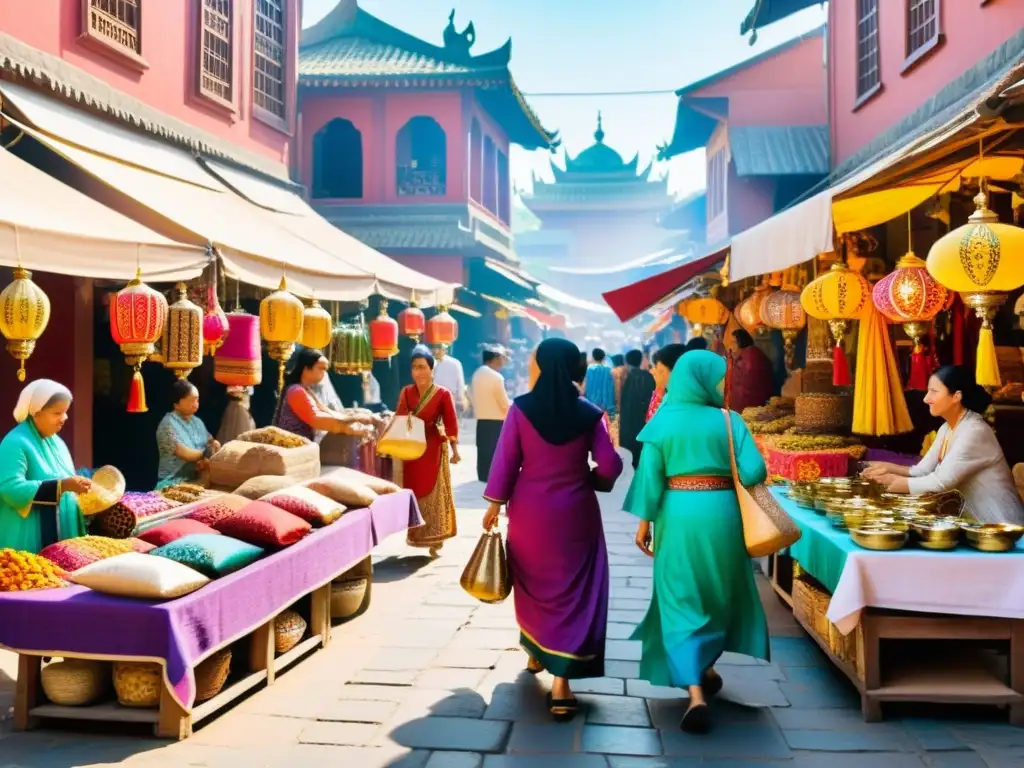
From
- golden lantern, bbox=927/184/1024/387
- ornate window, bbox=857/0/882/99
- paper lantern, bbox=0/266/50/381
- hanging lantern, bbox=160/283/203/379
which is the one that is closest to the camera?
Result: golden lantern, bbox=927/184/1024/387

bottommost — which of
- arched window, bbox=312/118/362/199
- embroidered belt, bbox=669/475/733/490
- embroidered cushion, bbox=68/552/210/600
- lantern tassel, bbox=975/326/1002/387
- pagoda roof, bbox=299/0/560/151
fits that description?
embroidered cushion, bbox=68/552/210/600

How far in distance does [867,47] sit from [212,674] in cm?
1138

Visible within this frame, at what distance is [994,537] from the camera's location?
4.02 m

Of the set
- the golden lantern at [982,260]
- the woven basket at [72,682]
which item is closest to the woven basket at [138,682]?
the woven basket at [72,682]

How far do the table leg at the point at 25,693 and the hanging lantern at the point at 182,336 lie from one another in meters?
2.80

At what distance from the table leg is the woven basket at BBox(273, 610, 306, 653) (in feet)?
3.63

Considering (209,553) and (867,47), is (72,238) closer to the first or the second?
(209,553)

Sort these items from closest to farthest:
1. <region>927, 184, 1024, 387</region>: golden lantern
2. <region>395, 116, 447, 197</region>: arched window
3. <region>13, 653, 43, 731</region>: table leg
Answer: <region>13, 653, 43, 731</region>: table leg
<region>927, 184, 1024, 387</region>: golden lantern
<region>395, 116, 447, 197</region>: arched window

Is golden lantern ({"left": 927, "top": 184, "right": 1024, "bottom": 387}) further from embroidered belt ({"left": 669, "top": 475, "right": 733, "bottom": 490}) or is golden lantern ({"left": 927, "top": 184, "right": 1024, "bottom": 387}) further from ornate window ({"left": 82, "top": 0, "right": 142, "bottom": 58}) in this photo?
ornate window ({"left": 82, "top": 0, "right": 142, "bottom": 58})

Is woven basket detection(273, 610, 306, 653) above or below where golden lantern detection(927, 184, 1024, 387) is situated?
below

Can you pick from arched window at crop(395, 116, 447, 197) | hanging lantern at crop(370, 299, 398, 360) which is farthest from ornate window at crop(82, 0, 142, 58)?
arched window at crop(395, 116, 447, 197)

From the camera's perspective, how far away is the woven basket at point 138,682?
12.6 ft

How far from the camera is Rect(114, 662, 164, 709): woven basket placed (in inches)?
151

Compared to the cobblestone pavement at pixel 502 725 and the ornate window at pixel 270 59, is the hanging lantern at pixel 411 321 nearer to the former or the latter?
the ornate window at pixel 270 59
